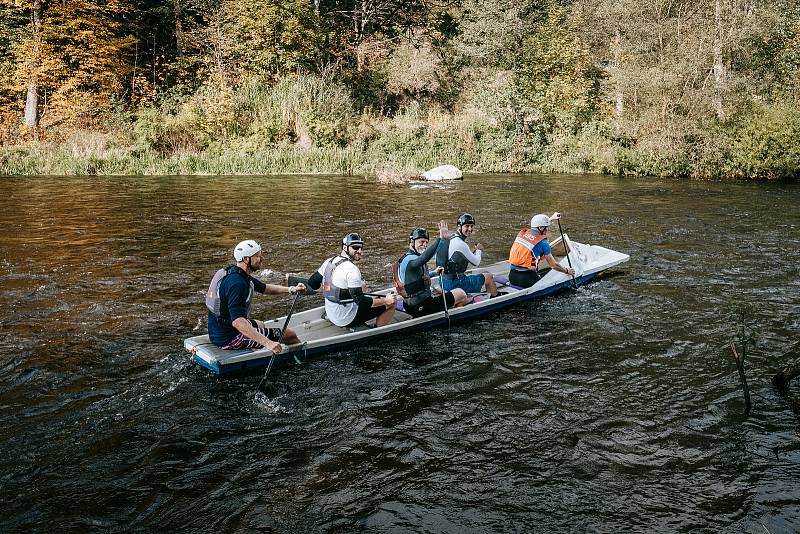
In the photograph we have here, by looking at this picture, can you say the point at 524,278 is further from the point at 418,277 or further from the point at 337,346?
the point at 337,346

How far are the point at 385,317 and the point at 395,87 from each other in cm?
2952

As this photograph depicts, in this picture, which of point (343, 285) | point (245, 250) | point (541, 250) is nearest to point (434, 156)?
point (541, 250)

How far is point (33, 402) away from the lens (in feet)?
21.7

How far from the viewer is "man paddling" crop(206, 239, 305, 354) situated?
285 inches

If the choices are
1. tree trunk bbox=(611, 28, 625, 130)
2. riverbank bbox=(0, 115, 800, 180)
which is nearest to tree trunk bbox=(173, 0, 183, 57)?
riverbank bbox=(0, 115, 800, 180)

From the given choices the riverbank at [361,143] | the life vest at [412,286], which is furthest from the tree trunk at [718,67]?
the life vest at [412,286]

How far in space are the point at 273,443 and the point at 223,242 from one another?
9.06 metres

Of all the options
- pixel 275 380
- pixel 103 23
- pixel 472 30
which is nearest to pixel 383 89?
pixel 472 30

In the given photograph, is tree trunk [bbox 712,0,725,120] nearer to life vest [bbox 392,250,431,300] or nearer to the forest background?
the forest background

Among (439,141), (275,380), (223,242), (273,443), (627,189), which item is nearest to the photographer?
(273,443)

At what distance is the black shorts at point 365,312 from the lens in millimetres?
8664

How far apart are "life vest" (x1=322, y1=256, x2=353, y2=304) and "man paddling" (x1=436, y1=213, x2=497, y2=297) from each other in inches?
73.0

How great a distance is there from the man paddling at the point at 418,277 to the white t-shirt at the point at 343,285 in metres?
0.92

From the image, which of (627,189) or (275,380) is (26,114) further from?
(275,380)
